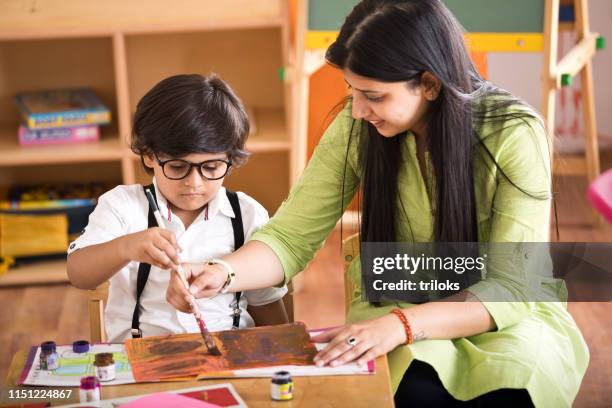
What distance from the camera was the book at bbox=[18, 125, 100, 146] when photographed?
319 centimetres

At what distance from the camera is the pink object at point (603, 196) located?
134cm

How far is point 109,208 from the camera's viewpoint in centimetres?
173

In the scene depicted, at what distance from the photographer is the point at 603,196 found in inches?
53.5

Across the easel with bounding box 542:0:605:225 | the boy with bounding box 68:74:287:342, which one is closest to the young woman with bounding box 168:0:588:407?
the boy with bounding box 68:74:287:342

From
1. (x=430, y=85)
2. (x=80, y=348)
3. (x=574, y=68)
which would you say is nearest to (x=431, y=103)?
(x=430, y=85)

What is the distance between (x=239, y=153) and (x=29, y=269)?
5.61ft

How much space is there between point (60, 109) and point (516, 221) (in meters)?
2.03

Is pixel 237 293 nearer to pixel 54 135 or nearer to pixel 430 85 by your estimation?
pixel 430 85

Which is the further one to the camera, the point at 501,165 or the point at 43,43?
the point at 43,43

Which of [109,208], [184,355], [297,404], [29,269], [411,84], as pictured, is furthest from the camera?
[29,269]

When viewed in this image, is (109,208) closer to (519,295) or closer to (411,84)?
(411,84)

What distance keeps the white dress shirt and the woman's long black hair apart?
0.26 m

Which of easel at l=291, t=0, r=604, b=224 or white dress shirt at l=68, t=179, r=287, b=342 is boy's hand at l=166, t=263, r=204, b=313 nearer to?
white dress shirt at l=68, t=179, r=287, b=342

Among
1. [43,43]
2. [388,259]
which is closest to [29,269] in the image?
[43,43]
